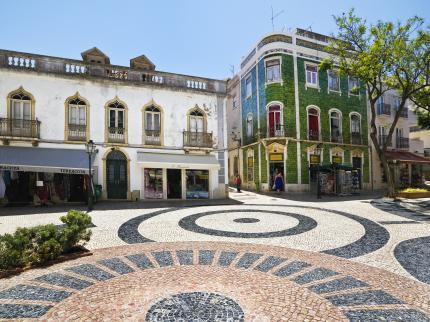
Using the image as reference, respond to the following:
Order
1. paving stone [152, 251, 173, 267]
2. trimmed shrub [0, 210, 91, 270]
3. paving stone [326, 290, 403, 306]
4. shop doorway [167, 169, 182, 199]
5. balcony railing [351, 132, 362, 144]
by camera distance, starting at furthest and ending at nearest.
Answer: balcony railing [351, 132, 362, 144]
shop doorway [167, 169, 182, 199]
paving stone [152, 251, 173, 267]
trimmed shrub [0, 210, 91, 270]
paving stone [326, 290, 403, 306]

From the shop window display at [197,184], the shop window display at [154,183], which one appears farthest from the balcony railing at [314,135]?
the shop window display at [154,183]

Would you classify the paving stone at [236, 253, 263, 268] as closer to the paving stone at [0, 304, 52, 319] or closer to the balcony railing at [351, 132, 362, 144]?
the paving stone at [0, 304, 52, 319]

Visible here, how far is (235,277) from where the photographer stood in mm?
4824

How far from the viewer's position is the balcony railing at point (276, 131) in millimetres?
21750

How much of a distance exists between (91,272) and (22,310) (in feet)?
4.77

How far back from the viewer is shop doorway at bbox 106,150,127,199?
16.3 m

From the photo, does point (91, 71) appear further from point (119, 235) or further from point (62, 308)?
point (62, 308)

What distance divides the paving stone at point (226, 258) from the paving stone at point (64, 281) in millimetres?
2580

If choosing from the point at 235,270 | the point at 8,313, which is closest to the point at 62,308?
the point at 8,313

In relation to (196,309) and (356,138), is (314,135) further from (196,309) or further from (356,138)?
(196,309)

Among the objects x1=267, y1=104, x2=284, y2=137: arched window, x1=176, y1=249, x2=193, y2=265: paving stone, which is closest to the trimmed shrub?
x1=176, y1=249, x2=193, y2=265: paving stone

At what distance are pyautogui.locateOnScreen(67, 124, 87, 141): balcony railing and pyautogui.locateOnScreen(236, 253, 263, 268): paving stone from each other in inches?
527

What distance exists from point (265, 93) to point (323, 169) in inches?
316

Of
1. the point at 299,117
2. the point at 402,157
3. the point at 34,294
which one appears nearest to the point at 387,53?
the point at 299,117
